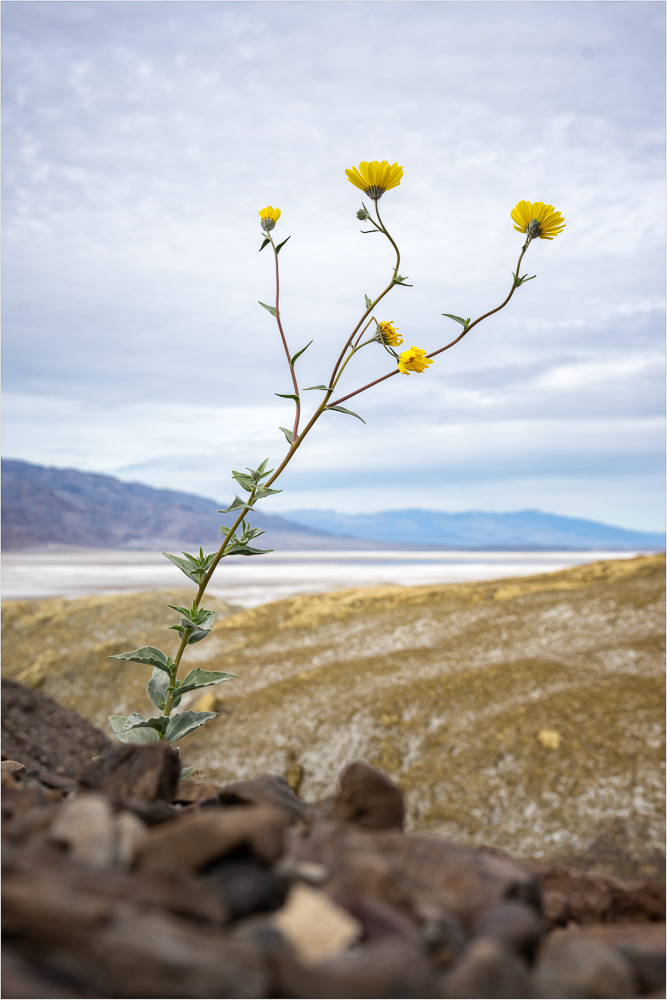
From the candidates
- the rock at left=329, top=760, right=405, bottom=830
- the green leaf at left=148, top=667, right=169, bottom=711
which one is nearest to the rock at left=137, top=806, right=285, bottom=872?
the rock at left=329, top=760, right=405, bottom=830

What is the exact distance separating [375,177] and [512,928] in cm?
267

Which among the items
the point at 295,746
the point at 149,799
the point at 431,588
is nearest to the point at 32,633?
the point at 431,588

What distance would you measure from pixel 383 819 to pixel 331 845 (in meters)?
0.49

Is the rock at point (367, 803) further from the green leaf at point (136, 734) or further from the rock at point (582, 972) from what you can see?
the green leaf at point (136, 734)

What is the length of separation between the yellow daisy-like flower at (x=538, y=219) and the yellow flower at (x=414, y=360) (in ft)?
2.27

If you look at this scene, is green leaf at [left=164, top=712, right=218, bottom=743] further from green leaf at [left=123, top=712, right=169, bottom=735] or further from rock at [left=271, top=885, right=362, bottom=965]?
rock at [left=271, top=885, right=362, bottom=965]

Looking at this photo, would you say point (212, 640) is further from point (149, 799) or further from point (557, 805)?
point (149, 799)

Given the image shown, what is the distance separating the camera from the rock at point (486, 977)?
1.58 meters

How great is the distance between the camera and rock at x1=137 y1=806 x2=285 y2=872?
182 cm

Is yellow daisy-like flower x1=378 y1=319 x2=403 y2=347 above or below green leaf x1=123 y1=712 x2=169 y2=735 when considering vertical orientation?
above

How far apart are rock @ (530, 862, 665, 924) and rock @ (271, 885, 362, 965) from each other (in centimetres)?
90

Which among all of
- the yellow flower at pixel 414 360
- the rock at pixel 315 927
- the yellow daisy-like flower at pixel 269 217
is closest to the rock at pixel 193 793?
the rock at pixel 315 927

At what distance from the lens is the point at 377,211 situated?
3.00 m

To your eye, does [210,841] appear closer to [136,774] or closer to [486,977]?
[486,977]
